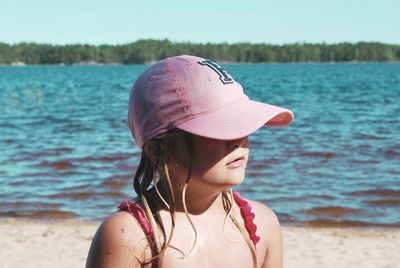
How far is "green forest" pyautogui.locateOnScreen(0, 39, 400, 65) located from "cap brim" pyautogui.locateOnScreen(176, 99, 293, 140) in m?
136

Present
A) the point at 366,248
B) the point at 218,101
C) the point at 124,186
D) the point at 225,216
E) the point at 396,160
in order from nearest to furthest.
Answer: the point at 218,101 < the point at 225,216 < the point at 366,248 < the point at 124,186 < the point at 396,160

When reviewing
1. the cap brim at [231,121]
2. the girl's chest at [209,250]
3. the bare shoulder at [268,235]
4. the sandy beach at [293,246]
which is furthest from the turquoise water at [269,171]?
the cap brim at [231,121]

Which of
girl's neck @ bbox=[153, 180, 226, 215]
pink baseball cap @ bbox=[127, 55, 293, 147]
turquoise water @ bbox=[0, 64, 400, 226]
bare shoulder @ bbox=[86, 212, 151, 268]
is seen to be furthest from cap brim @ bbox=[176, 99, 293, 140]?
turquoise water @ bbox=[0, 64, 400, 226]

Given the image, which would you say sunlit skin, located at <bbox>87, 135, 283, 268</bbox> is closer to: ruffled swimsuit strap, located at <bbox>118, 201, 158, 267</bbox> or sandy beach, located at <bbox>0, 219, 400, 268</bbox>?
ruffled swimsuit strap, located at <bbox>118, 201, 158, 267</bbox>

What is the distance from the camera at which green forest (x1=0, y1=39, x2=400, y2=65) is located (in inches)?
5531

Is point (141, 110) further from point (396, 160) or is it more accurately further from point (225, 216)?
point (396, 160)

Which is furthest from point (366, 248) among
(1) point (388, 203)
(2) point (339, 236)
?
(1) point (388, 203)

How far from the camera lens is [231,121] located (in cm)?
188

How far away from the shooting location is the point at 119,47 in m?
145

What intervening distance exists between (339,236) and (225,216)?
14.3 feet

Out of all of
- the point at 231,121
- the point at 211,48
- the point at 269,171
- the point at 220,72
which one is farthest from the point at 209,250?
the point at 211,48

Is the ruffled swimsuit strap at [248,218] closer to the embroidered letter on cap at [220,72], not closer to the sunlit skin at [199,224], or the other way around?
the sunlit skin at [199,224]

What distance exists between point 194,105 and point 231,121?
0.11 meters

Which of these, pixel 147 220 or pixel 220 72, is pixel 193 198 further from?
pixel 220 72
